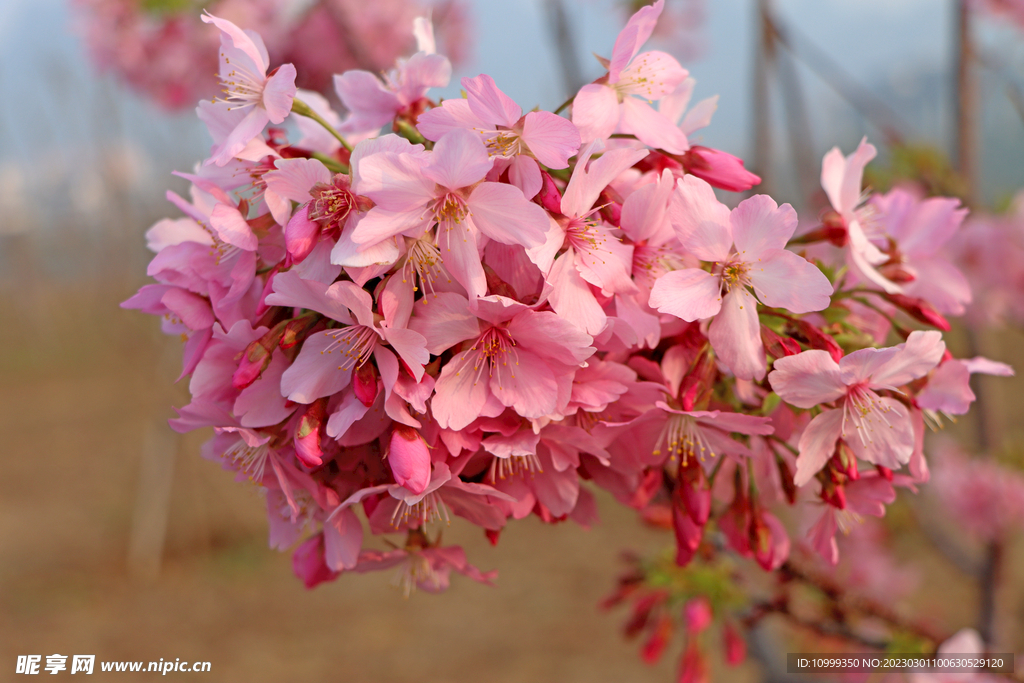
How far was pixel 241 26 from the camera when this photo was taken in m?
3.23

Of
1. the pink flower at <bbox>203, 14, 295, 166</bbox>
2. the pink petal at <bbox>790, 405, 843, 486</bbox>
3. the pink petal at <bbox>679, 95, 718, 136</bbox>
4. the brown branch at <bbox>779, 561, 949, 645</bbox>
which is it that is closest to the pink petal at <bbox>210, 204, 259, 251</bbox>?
the pink flower at <bbox>203, 14, 295, 166</bbox>

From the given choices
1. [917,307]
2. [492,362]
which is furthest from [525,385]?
[917,307]

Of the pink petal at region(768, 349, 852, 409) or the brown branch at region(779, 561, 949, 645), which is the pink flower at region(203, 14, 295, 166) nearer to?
the pink petal at region(768, 349, 852, 409)

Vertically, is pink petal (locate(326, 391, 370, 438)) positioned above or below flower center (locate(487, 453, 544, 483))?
above

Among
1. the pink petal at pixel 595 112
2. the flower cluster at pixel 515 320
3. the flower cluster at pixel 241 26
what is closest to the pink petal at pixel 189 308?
the flower cluster at pixel 515 320

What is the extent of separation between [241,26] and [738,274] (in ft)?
10.5

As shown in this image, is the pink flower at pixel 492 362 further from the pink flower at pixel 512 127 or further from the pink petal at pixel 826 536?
the pink petal at pixel 826 536

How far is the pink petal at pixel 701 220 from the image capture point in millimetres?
840

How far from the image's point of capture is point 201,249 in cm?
95

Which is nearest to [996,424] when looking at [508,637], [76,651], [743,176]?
[743,176]

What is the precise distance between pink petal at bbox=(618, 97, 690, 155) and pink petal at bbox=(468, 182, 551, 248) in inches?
9.3

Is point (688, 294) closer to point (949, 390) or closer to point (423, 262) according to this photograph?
point (423, 262)

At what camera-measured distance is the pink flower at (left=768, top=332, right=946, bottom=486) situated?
0.84 m

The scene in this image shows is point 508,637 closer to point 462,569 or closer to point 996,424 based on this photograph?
point 996,424
